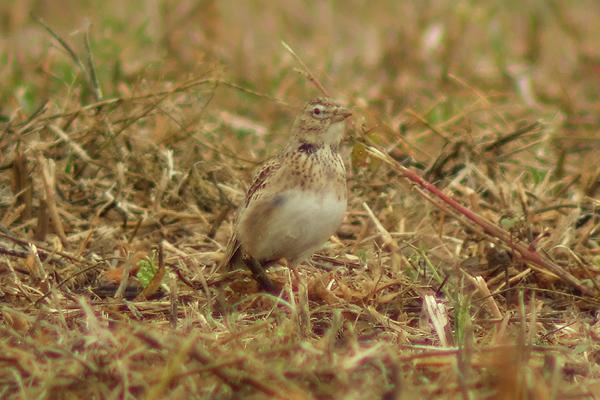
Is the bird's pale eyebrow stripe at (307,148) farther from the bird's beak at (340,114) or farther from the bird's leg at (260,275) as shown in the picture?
the bird's leg at (260,275)

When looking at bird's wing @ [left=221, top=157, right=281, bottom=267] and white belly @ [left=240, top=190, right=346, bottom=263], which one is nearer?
white belly @ [left=240, top=190, right=346, bottom=263]

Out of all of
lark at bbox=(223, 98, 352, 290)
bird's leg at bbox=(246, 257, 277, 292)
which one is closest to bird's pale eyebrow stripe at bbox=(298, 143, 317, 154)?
lark at bbox=(223, 98, 352, 290)

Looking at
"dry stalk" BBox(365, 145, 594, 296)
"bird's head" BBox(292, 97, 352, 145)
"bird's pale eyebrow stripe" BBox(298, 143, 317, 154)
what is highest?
"bird's head" BBox(292, 97, 352, 145)

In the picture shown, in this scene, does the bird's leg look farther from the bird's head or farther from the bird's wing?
the bird's head

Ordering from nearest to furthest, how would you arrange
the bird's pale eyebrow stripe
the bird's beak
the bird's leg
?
the bird's leg < the bird's pale eyebrow stripe < the bird's beak

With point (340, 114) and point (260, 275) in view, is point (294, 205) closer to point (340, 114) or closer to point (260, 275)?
point (260, 275)

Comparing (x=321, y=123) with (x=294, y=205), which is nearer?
(x=294, y=205)

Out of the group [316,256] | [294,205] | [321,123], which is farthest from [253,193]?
[316,256]
